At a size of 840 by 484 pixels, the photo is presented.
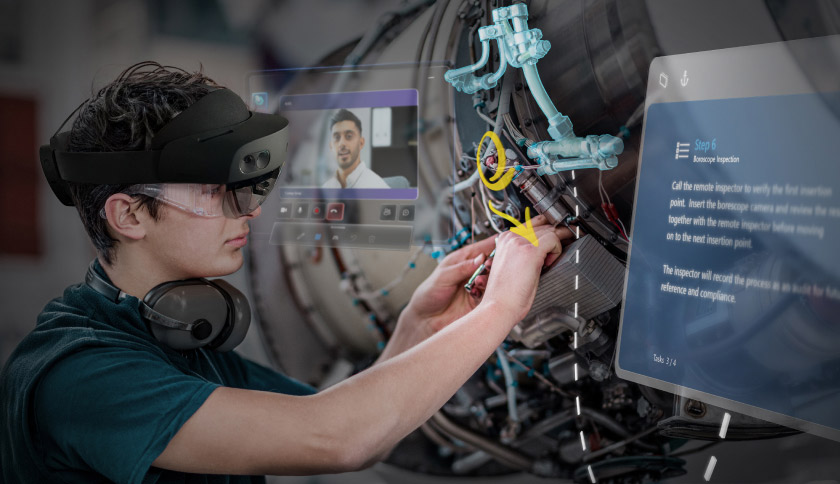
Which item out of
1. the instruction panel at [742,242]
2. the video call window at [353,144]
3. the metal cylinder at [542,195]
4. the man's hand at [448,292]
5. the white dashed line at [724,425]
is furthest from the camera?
the video call window at [353,144]

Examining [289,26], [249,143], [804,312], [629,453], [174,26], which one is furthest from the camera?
[174,26]

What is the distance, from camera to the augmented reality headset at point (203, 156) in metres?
1.13

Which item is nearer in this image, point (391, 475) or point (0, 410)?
point (0, 410)

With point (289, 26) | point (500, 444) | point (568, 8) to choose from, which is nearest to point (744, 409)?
point (500, 444)

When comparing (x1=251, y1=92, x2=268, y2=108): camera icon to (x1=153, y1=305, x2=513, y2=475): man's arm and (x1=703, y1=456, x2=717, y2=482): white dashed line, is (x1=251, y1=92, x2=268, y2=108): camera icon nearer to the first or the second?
(x1=153, y1=305, x2=513, y2=475): man's arm

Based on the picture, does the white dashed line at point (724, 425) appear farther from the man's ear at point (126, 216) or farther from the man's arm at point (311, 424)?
the man's ear at point (126, 216)

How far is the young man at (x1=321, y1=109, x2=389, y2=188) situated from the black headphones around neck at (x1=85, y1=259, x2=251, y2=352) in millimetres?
385

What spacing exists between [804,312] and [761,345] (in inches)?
3.2

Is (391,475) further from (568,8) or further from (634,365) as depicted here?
(568,8)

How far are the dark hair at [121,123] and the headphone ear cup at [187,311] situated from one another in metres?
0.13


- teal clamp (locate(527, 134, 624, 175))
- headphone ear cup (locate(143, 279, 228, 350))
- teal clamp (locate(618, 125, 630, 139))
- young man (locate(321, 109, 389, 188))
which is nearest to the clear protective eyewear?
headphone ear cup (locate(143, 279, 228, 350))

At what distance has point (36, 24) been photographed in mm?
1832

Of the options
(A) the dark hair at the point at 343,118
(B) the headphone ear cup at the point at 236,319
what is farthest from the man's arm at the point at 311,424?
(A) the dark hair at the point at 343,118

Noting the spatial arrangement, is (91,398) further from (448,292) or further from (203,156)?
(448,292)
